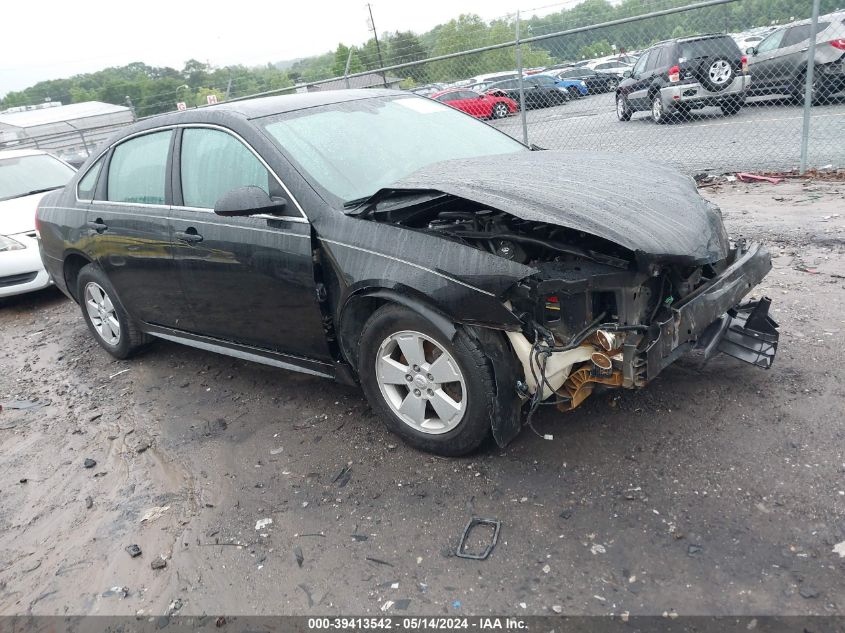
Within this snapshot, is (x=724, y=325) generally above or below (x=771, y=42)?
below

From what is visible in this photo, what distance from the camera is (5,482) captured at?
12.8 ft

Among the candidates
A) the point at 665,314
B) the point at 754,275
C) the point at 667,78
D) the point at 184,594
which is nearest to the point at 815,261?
the point at 754,275

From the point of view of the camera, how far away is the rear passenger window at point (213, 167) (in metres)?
3.75

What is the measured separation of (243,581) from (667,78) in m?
11.2

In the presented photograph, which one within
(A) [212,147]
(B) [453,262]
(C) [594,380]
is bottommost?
(C) [594,380]

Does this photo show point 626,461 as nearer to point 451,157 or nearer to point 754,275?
point 754,275

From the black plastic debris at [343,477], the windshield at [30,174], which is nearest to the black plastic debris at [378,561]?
the black plastic debris at [343,477]

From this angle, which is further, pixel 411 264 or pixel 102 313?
pixel 102 313

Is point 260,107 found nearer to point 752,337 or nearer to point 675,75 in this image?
point 752,337

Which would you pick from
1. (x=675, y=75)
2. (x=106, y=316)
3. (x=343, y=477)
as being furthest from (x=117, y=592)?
(x=675, y=75)

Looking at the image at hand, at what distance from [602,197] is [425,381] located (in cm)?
119

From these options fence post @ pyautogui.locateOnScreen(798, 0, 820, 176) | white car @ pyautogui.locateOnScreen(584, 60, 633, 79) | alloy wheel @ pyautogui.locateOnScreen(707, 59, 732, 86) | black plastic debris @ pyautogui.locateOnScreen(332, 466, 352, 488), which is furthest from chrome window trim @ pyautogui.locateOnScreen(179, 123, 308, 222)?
alloy wheel @ pyautogui.locateOnScreen(707, 59, 732, 86)

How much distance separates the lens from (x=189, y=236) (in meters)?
4.04

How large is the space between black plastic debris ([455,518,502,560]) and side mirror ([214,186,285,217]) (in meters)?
1.84
